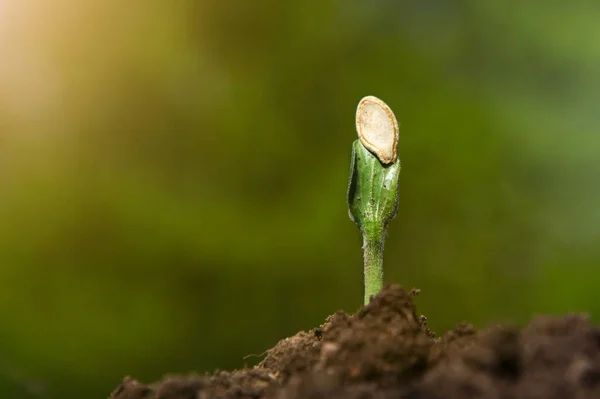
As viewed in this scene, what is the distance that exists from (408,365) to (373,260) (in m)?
0.29

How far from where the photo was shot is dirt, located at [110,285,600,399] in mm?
526

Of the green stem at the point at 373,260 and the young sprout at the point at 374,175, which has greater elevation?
the young sprout at the point at 374,175

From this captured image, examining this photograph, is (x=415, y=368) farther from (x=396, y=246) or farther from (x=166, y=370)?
(x=166, y=370)

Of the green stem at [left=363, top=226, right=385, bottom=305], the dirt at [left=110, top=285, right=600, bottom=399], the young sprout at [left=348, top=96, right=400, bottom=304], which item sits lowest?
the dirt at [left=110, top=285, right=600, bottom=399]

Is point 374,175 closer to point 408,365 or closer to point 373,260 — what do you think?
point 373,260

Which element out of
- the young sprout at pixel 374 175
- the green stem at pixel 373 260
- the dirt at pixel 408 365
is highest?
the young sprout at pixel 374 175

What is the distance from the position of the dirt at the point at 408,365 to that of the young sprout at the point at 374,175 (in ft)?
0.31

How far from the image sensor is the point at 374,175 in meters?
0.94

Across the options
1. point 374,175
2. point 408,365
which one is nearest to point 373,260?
point 374,175

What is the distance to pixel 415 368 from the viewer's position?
688 millimetres

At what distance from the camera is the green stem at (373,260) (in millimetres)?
948

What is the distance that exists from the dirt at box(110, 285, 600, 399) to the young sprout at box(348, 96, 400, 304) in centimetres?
9

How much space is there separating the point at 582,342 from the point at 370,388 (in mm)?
190

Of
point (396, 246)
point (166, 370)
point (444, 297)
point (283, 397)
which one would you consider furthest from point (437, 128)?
point (283, 397)
